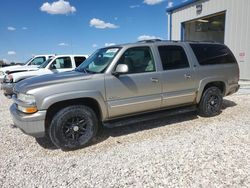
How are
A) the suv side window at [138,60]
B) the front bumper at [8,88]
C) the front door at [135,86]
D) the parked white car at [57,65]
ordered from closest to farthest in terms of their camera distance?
the front door at [135,86]
the suv side window at [138,60]
the front bumper at [8,88]
the parked white car at [57,65]

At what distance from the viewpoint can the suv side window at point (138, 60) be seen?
4.64 m

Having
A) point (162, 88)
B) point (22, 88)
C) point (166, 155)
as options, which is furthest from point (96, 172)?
point (162, 88)

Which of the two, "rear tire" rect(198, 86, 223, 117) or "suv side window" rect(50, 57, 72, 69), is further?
"suv side window" rect(50, 57, 72, 69)

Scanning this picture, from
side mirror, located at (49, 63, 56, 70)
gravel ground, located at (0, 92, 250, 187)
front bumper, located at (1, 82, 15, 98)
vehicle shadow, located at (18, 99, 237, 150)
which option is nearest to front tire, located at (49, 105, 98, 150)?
gravel ground, located at (0, 92, 250, 187)

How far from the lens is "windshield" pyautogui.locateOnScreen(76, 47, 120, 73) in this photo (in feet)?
15.0

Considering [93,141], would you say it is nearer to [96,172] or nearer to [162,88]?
[96,172]

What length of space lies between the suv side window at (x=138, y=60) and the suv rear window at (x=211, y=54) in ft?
4.58

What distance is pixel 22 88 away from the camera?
161 inches

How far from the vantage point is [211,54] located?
19.3 feet

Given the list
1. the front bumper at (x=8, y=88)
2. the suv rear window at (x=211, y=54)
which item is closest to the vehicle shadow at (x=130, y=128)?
the suv rear window at (x=211, y=54)

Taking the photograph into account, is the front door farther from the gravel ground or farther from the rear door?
the gravel ground

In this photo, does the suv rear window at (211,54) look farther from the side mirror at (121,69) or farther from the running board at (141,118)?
the side mirror at (121,69)

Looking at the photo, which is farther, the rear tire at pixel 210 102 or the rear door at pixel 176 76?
the rear tire at pixel 210 102

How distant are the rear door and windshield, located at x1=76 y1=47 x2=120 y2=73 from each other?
1.10 metres
